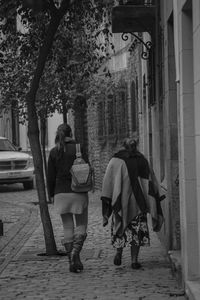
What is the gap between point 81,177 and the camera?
29.8ft

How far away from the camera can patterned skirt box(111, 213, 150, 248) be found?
927cm

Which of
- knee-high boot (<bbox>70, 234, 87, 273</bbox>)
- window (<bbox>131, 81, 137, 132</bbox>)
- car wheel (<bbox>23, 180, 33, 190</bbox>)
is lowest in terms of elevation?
car wheel (<bbox>23, 180, 33, 190</bbox>)

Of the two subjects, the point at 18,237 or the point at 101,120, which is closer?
the point at 18,237

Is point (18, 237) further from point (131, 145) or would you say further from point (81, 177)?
point (131, 145)

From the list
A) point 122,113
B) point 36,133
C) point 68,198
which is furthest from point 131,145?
point 122,113

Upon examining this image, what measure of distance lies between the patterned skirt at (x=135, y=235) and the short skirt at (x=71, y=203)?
637mm

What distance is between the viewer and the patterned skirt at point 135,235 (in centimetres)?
927

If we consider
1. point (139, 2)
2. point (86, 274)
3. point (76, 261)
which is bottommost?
point (86, 274)

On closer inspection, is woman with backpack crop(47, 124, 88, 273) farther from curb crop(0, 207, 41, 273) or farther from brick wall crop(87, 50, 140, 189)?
brick wall crop(87, 50, 140, 189)

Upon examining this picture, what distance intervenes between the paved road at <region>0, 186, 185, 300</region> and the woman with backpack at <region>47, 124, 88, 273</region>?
0.31m

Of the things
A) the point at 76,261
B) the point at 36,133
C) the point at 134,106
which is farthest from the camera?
the point at 134,106

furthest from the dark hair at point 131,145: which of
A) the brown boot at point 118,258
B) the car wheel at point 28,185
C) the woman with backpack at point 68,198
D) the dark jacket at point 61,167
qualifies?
the car wheel at point 28,185

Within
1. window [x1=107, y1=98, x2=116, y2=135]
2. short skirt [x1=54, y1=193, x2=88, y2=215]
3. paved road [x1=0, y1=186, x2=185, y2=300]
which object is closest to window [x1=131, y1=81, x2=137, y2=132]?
window [x1=107, y1=98, x2=116, y2=135]

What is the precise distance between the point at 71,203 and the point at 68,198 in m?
0.08
